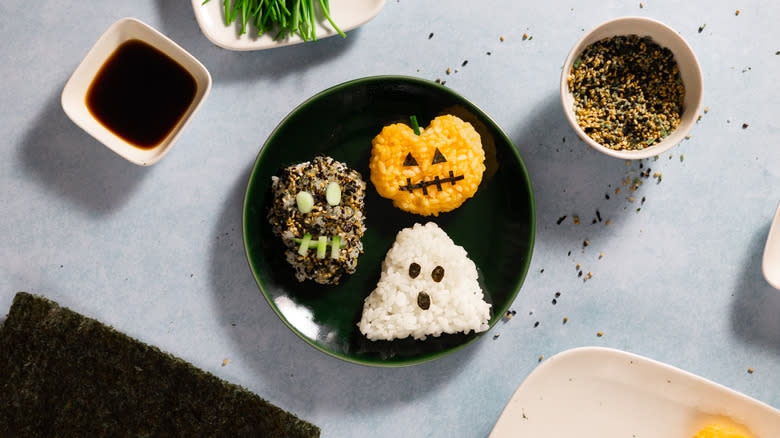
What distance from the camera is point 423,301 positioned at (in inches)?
71.4

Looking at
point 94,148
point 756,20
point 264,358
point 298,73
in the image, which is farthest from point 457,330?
point 756,20

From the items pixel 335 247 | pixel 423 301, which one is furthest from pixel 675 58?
pixel 335 247

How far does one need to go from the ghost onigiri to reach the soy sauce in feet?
3.16

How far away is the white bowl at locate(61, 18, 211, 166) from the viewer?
1843 millimetres

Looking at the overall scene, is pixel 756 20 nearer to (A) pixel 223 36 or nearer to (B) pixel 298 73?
(B) pixel 298 73

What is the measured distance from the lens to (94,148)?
2025 mm

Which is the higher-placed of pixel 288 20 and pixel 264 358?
pixel 288 20

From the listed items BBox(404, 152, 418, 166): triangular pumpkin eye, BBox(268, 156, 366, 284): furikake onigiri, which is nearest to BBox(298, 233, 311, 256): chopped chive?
BBox(268, 156, 366, 284): furikake onigiri

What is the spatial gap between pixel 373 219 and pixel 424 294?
343mm

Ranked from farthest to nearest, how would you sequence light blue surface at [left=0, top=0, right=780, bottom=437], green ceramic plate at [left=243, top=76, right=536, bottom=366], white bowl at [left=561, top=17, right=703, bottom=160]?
light blue surface at [left=0, top=0, right=780, bottom=437], green ceramic plate at [left=243, top=76, right=536, bottom=366], white bowl at [left=561, top=17, right=703, bottom=160]

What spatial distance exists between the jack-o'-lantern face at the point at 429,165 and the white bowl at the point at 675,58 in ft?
1.20

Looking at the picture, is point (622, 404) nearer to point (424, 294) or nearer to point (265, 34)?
point (424, 294)

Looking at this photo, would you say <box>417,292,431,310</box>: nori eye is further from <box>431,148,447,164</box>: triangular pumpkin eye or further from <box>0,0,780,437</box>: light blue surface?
<box>431,148,447,164</box>: triangular pumpkin eye

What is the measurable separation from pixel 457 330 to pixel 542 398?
0.44 meters
